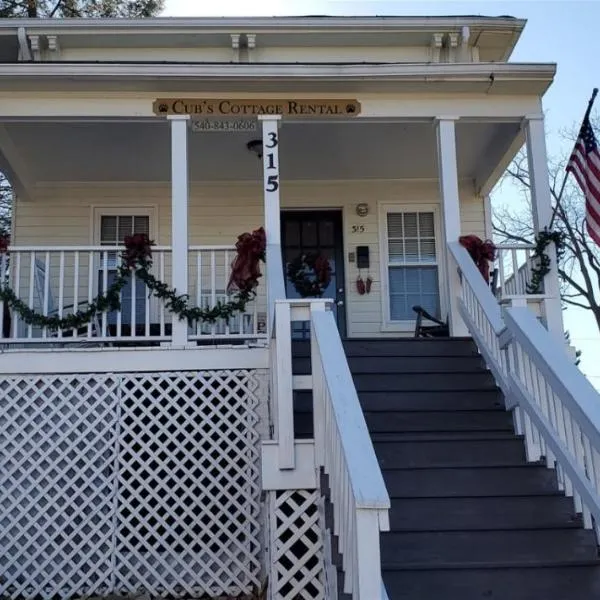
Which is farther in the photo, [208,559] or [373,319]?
[373,319]

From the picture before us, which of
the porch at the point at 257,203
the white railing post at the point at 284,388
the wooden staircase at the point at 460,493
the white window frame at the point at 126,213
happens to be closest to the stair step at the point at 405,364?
the wooden staircase at the point at 460,493

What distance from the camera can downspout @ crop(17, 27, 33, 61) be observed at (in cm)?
802

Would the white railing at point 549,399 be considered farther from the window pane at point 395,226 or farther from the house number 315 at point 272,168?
the window pane at point 395,226

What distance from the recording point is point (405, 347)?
5.42 m

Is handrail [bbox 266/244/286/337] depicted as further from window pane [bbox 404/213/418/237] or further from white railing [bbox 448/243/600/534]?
window pane [bbox 404/213/418/237]

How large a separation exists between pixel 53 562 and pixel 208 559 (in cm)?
107

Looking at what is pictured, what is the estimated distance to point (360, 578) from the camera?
2.20 meters

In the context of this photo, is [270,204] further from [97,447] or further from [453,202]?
[97,447]

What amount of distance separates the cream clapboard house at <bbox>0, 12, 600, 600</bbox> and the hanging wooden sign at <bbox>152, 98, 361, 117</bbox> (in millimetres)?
19

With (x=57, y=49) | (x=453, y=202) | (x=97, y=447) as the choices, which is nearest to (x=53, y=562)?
(x=97, y=447)

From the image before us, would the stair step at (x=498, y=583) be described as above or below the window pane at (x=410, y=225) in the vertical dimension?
below

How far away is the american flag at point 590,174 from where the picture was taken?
588cm

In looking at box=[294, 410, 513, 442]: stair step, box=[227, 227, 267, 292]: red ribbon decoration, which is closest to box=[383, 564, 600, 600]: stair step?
box=[294, 410, 513, 442]: stair step

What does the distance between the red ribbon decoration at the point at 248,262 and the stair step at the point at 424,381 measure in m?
1.28
